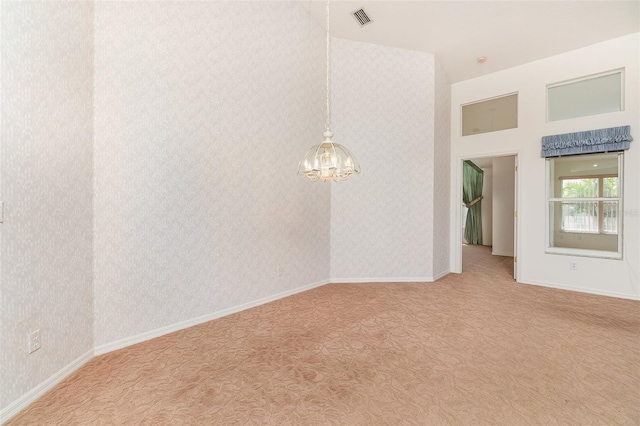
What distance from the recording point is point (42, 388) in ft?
5.77

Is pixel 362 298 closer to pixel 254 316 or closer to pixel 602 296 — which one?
pixel 254 316

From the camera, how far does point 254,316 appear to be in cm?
302

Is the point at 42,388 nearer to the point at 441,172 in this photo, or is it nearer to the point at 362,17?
the point at 362,17

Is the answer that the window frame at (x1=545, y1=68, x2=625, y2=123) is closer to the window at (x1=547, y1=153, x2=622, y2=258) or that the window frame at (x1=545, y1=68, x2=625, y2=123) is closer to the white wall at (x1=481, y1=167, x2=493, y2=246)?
the window at (x1=547, y1=153, x2=622, y2=258)

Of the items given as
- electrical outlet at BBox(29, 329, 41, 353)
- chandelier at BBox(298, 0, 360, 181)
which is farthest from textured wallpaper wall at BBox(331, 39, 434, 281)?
electrical outlet at BBox(29, 329, 41, 353)

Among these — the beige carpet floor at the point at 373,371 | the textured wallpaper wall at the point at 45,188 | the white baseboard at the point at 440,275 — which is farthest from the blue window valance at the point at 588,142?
the textured wallpaper wall at the point at 45,188

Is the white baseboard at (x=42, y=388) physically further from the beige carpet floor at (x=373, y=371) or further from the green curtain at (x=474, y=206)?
the green curtain at (x=474, y=206)

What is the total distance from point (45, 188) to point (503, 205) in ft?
28.5

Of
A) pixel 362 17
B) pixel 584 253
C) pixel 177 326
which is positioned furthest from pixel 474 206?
pixel 177 326

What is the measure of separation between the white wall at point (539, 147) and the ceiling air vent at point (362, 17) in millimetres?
2356

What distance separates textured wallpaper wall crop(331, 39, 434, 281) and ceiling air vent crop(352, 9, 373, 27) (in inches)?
19.2

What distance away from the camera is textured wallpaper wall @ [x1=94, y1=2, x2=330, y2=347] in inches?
90.8

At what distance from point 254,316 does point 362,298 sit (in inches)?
56.8

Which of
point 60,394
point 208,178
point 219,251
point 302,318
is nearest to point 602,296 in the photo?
point 302,318
